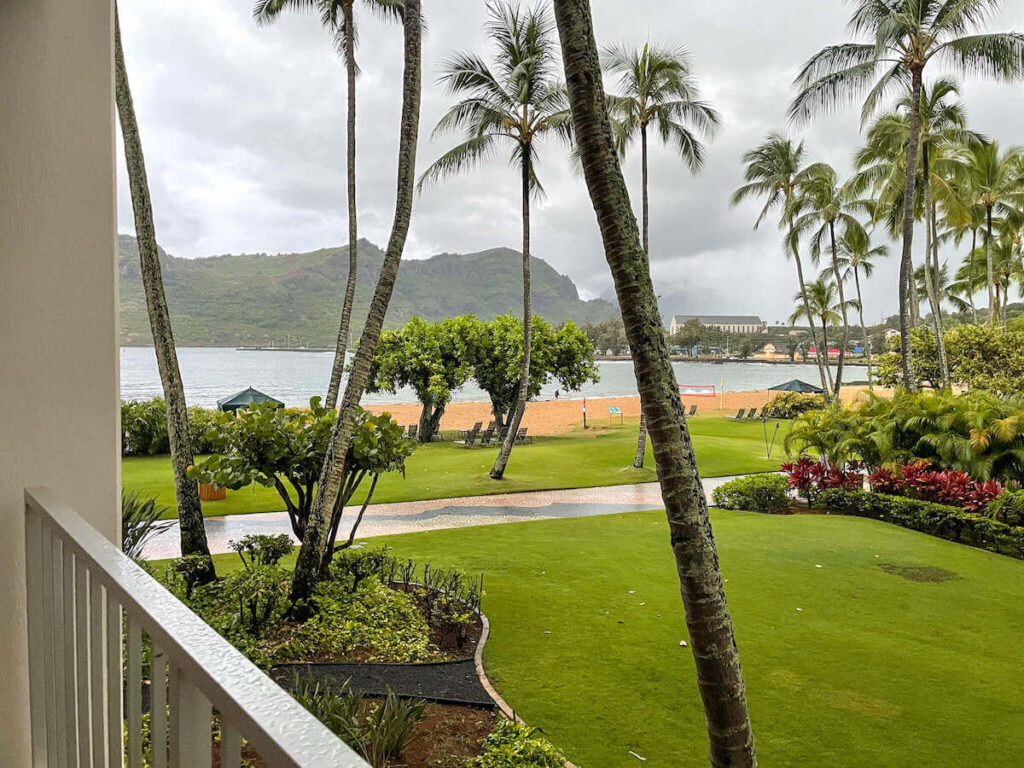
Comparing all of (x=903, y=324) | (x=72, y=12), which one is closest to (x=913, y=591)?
(x=72, y=12)

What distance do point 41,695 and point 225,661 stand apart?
1.52 metres

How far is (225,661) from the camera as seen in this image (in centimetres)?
76

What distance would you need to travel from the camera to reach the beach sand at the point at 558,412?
1049 inches

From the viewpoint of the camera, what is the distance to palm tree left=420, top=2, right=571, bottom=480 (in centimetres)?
1283

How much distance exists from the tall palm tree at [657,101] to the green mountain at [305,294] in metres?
29.6

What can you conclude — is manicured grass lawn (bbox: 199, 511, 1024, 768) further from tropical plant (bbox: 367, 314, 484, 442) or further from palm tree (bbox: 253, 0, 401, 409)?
tropical plant (bbox: 367, 314, 484, 442)

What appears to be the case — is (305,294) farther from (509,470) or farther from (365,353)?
(365,353)

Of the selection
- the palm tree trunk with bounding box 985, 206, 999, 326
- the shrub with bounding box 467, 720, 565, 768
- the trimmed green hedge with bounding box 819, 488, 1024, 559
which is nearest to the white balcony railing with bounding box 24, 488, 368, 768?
the shrub with bounding box 467, 720, 565, 768

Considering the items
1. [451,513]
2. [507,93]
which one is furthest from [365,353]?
[507,93]

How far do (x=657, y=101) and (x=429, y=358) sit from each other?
9138 millimetres

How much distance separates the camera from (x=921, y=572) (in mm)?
7418

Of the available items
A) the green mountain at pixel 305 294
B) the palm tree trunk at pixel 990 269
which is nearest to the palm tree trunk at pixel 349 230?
the palm tree trunk at pixel 990 269

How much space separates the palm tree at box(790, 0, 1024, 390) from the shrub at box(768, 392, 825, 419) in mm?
12680

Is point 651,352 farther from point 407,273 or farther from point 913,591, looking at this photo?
point 407,273
